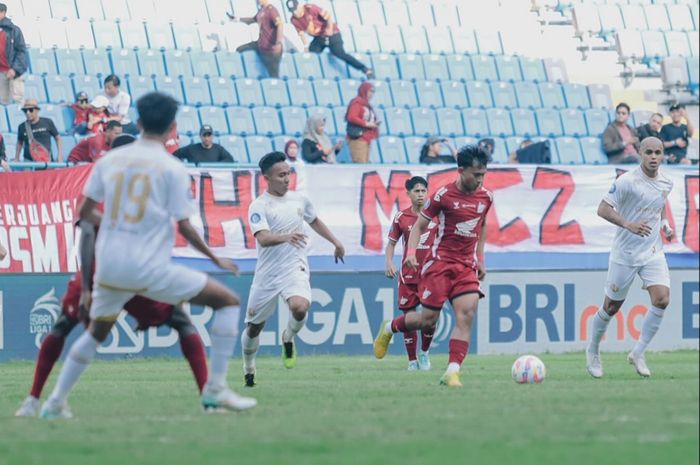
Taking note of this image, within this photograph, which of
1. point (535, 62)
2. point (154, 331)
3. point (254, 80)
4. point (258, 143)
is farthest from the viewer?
point (535, 62)

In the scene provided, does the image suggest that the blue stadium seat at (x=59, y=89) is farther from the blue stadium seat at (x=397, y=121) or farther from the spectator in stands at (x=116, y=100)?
the blue stadium seat at (x=397, y=121)

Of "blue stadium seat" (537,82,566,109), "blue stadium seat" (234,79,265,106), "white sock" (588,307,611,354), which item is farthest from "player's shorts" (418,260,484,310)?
"blue stadium seat" (537,82,566,109)

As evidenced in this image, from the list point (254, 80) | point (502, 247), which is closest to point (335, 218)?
point (502, 247)

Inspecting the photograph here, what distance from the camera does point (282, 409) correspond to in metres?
10.4

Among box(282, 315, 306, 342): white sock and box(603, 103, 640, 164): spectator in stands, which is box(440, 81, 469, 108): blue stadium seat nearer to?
box(603, 103, 640, 164): spectator in stands

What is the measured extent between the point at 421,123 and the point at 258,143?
12.4ft

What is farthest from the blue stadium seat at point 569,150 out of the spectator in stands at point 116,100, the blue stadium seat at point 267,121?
the spectator in stands at point 116,100

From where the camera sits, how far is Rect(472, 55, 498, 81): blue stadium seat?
29.4m

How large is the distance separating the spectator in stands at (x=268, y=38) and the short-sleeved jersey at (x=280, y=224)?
12.3 metres

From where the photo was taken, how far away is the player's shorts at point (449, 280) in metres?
13.2

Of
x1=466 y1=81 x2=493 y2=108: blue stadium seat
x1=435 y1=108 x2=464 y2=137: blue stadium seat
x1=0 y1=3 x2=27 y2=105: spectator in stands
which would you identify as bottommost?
x1=435 y1=108 x2=464 y2=137: blue stadium seat

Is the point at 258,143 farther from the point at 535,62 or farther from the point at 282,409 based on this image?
the point at 282,409

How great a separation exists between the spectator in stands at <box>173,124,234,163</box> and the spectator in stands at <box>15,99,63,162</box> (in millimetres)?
1688

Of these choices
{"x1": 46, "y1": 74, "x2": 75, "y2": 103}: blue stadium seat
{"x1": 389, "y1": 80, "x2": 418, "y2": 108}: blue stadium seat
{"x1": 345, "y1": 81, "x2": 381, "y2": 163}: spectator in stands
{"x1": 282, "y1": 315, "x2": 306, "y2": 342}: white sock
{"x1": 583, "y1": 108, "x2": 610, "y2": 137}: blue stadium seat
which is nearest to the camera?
{"x1": 282, "y1": 315, "x2": 306, "y2": 342}: white sock
